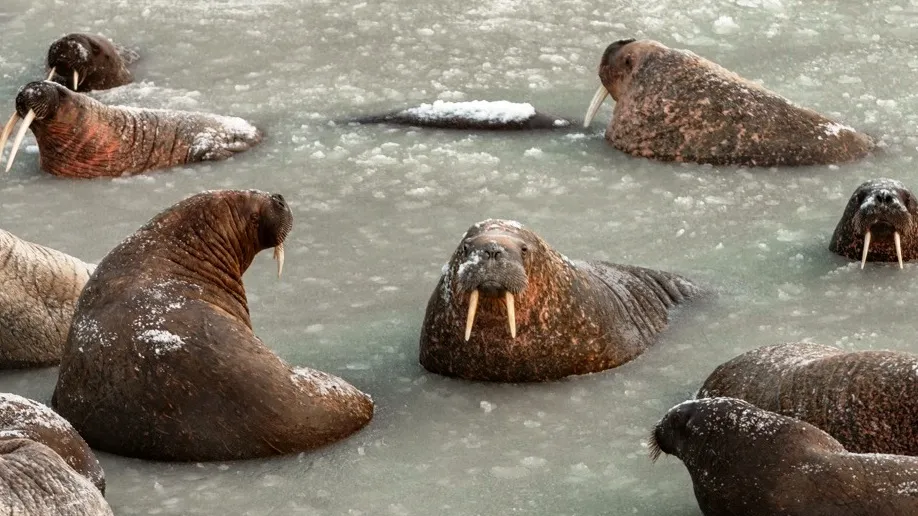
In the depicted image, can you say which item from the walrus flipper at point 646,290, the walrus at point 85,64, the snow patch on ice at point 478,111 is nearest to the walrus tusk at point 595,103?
the snow patch on ice at point 478,111

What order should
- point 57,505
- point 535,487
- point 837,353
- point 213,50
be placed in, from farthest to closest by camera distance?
1. point 213,50
2. point 837,353
3. point 535,487
4. point 57,505

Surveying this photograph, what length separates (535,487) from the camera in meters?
6.42

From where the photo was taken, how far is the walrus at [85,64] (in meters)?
12.8

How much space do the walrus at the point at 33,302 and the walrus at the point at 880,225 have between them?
4.11m

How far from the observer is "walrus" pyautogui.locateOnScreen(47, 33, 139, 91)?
503 inches

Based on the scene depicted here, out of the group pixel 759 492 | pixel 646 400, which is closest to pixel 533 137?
pixel 646 400

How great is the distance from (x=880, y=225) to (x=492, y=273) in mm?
2696

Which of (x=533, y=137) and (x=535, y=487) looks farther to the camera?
(x=533, y=137)

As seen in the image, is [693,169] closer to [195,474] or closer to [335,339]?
[335,339]

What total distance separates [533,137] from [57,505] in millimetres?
6627

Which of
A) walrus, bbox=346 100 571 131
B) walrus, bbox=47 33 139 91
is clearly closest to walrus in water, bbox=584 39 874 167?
walrus, bbox=346 100 571 131

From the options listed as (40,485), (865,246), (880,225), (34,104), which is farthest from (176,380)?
(34,104)

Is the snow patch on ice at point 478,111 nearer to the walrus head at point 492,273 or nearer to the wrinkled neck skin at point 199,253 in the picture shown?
the walrus head at point 492,273

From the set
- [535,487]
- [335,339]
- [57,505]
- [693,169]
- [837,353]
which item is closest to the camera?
[57,505]
